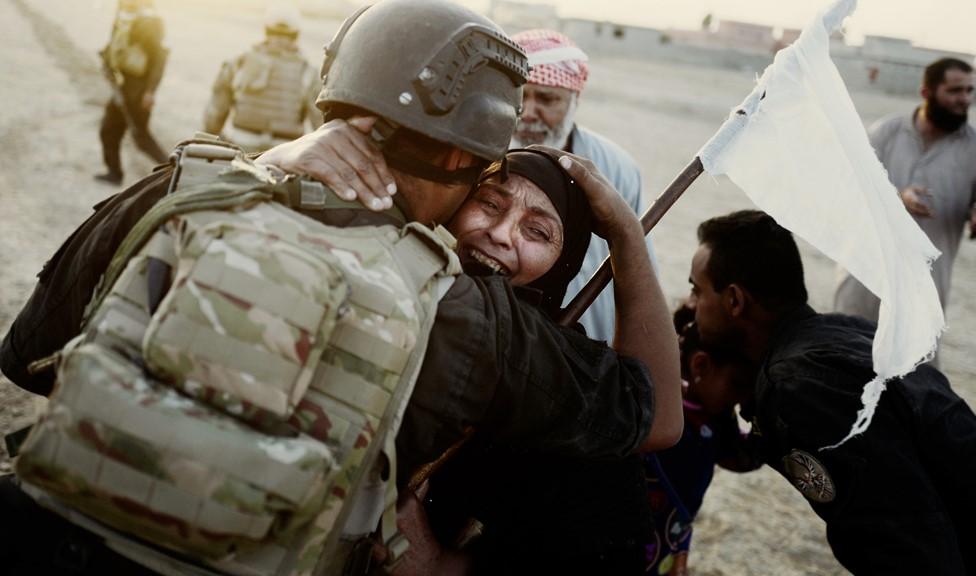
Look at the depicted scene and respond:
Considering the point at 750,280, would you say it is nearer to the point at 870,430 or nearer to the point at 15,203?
the point at 870,430

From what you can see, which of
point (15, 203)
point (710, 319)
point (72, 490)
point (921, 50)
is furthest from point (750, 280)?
point (921, 50)

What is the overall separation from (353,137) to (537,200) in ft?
2.21

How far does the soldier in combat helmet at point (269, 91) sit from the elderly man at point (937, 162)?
461 cm

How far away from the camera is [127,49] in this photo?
921 centimetres

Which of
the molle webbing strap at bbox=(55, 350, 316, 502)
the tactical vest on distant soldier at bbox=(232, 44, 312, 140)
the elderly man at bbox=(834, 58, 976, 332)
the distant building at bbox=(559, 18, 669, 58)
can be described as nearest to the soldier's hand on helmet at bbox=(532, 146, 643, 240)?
the molle webbing strap at bbox=(55, 350, 316, 502)

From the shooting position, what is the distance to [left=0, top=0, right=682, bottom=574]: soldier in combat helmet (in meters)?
1.68

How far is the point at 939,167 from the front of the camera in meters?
5.87

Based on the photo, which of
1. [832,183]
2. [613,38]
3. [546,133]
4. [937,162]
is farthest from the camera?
[613,38]

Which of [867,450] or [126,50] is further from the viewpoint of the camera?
[126,50]

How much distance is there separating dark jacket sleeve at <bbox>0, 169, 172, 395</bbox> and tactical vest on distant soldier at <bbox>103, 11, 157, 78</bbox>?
819cm

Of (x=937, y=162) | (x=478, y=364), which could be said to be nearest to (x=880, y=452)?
(x=478, y=364)

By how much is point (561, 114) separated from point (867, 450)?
2.49 metres

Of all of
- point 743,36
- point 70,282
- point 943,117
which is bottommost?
point 743,36

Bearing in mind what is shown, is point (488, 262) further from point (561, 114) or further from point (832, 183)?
point (561, 114)
